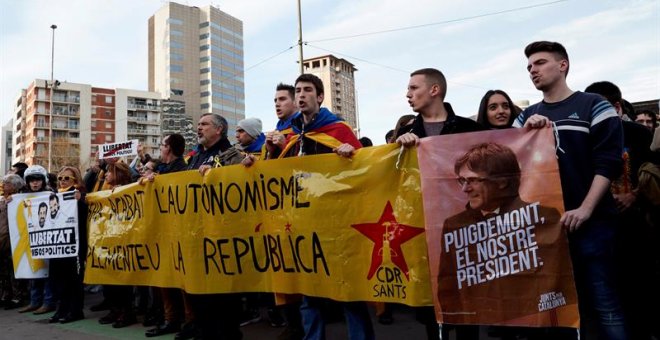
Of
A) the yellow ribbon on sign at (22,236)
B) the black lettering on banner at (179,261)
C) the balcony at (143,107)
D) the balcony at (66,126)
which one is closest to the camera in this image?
the black lettering on banner at (179,261)

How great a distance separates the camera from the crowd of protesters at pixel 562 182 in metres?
2.53

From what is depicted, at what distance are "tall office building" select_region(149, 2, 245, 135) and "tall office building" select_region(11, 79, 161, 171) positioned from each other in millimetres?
10312

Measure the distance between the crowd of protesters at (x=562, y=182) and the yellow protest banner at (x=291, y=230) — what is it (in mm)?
163

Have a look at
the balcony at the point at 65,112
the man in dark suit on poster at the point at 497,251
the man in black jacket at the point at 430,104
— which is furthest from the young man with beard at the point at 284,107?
the balcony at the point at 65,112

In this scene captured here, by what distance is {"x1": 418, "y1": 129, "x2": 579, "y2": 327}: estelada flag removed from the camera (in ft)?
8.38

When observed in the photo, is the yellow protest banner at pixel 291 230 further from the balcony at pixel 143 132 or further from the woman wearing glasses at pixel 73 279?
the balcony at pixel 143 132

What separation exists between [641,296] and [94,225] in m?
5.35

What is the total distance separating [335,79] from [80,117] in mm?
59431

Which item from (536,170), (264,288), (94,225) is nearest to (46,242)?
(94,225)

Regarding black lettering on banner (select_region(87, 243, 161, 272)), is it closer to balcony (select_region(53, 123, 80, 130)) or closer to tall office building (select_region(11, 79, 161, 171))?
tall office building (select_region(11, 79, 161, 171))

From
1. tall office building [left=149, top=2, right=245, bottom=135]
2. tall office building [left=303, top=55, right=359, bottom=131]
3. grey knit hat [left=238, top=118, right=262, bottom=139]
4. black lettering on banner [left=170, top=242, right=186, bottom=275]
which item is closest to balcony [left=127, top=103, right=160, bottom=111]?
tall office building [left=149, top=2, right=245, bottom=135]

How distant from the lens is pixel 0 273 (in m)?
6.83

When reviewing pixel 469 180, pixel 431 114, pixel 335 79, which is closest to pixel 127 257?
pixel 431 114

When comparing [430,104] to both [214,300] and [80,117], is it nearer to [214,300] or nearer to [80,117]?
[214,300]
